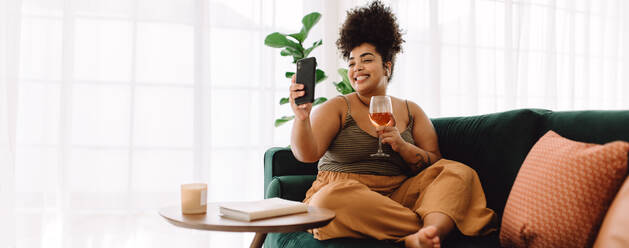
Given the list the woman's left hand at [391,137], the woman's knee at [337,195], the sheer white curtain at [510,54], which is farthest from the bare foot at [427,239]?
the sheer white curtain at [510,54]

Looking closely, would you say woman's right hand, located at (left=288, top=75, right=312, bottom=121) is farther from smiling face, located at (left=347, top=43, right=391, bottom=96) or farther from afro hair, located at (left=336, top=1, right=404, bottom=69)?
afro hair, located at (left=336, top=1, right=404, bottom=69)

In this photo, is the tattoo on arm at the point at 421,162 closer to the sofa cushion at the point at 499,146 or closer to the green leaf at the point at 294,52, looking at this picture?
the sofa cushion at the point at 499,146

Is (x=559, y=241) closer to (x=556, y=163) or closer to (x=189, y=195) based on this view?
(x=556, y=163)

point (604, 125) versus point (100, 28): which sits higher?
point (100, 28)

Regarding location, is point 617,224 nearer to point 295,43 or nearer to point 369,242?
point 369,242

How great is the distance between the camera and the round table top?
101cm

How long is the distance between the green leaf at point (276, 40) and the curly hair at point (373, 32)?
0.62 meters

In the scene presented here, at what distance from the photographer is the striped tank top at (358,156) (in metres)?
1.62

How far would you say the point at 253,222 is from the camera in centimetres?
105

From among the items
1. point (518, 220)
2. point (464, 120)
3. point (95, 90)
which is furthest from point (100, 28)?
point (518, 220)

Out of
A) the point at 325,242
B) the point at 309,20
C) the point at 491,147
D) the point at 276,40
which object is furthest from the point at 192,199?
the point at 309,20

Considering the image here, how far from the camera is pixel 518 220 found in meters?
1.15

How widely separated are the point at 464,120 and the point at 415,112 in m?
0.20

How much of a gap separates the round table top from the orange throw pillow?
1.72 feet
